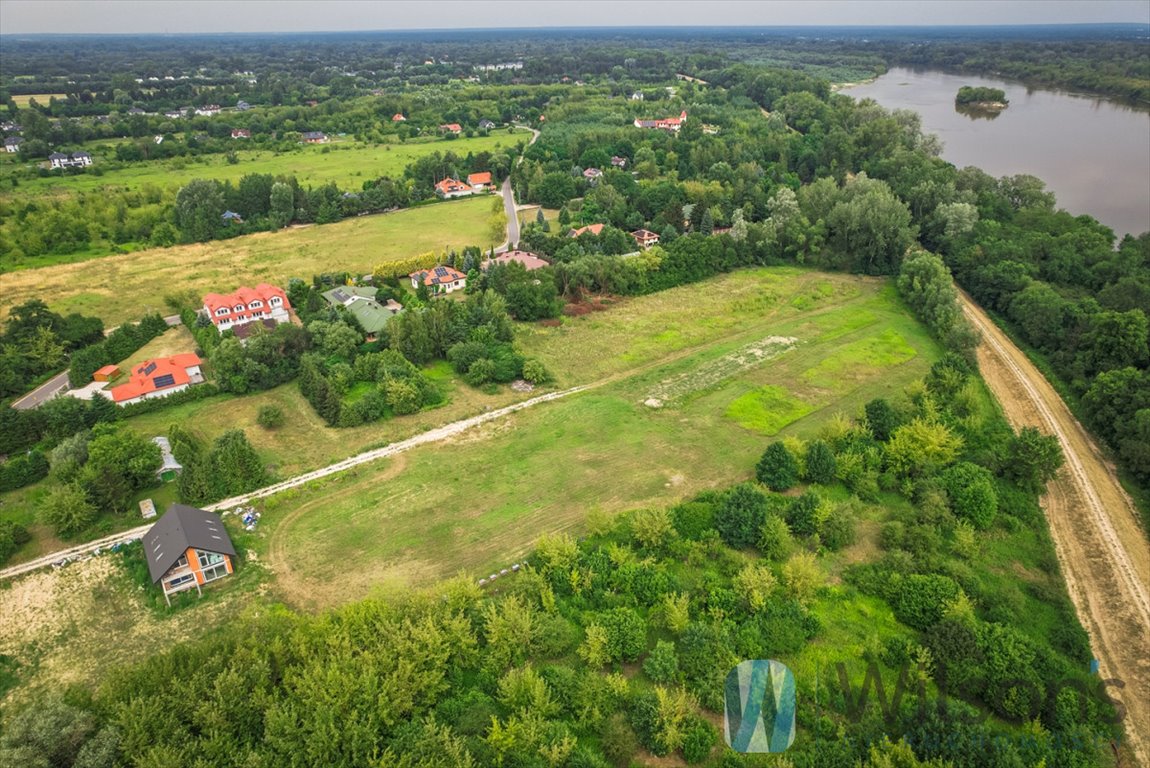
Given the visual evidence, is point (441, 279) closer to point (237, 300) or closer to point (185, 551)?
point (237, 300)

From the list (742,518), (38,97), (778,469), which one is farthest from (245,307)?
(38,97)

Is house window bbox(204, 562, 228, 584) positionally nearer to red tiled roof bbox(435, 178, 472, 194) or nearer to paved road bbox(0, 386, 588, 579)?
paved road bbox(0, 386, 588, 579)

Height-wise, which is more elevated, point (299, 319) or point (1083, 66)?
point (1083, 66)

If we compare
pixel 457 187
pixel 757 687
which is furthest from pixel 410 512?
pixel 457 187

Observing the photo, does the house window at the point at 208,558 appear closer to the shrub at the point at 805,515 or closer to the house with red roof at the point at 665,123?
the shrub at the point at 805,515

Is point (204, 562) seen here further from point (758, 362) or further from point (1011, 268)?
point (1011, 268)
